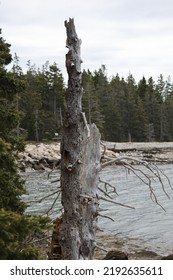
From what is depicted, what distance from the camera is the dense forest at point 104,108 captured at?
216 ft

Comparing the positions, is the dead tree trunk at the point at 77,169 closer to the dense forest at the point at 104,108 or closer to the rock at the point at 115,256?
the rock at the point at 115,256

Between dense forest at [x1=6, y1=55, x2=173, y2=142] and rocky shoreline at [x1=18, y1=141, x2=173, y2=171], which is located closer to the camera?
rocky shoreline at [x1=18, y1=141, x2=173, y2=171]

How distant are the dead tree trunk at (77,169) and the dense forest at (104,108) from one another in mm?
55352

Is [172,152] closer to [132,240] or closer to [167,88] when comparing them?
[132,240]

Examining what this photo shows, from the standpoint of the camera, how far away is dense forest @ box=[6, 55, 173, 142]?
65.8 metres

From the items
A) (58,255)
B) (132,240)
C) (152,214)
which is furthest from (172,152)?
(58,255)

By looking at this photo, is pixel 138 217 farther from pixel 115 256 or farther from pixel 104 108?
pixel 104 108

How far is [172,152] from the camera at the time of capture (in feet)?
197

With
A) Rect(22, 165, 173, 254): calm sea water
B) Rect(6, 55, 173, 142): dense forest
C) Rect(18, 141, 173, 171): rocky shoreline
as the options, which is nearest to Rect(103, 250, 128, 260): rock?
Rect(22, 165, 173, 254): calm sea water

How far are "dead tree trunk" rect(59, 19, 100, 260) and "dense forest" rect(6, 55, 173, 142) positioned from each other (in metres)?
55.4

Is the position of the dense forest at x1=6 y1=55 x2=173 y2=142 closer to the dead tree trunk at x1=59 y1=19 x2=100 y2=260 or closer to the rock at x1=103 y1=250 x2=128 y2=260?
the rock at x1=103 y1=250 x2=128 y2=260

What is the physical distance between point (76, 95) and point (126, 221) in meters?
14.1

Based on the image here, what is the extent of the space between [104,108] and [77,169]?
7624cm

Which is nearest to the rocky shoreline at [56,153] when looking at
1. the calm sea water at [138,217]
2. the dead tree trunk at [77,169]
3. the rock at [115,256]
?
the calm sea water at [138,217]
